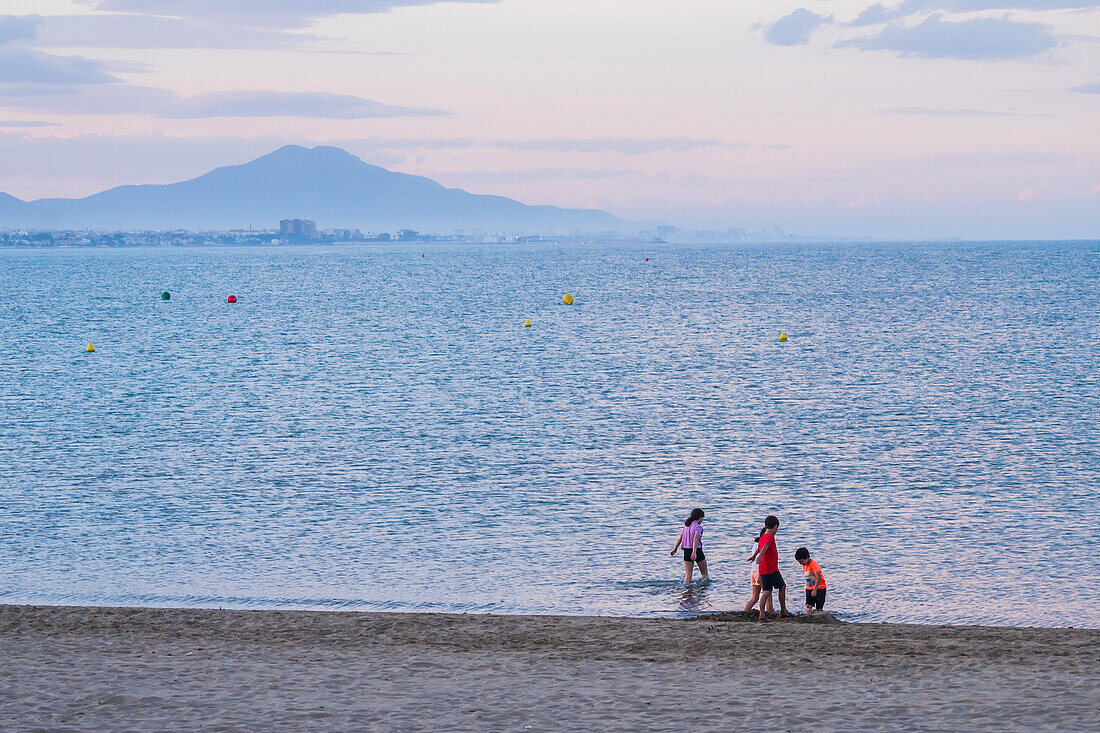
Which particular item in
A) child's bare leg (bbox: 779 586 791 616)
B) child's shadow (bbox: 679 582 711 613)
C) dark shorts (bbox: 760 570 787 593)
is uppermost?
dark shorts (bbox: 760 570 787 593)

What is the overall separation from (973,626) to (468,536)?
10521 millimetres

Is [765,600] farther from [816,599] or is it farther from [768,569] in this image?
[816,599]

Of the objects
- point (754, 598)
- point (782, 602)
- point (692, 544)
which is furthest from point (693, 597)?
point (782, 602)

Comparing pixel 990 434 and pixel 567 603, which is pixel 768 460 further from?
pixel 567 603

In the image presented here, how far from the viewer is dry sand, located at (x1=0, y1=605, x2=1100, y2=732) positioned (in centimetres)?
1188

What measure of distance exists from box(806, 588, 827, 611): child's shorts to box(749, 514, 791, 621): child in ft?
1.32

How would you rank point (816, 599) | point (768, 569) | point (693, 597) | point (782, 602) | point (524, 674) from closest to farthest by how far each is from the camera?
1. point (524, 674)
2. point (768, 569)
3. point (782, 602)
4. point (816, 599)
5. point (693, 597)

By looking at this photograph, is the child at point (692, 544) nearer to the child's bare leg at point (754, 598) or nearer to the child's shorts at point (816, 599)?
the child's bare leg at point (754, 598)

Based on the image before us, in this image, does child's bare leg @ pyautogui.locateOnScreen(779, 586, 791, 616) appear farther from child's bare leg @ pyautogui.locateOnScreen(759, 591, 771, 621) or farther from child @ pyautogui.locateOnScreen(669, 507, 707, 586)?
child @ pyautogui.locateOnScreen(669, 507, 707, 586)

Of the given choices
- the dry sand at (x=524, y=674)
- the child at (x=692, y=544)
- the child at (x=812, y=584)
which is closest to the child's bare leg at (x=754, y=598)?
the dry sand at (x=524, y=674)

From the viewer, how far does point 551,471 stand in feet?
103

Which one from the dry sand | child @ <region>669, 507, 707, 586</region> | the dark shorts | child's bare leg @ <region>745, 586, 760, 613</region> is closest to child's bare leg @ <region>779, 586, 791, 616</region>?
the dark shorts

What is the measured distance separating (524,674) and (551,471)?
17.6 m

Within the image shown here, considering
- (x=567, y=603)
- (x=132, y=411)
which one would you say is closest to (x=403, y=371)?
(x=132, y=411)
